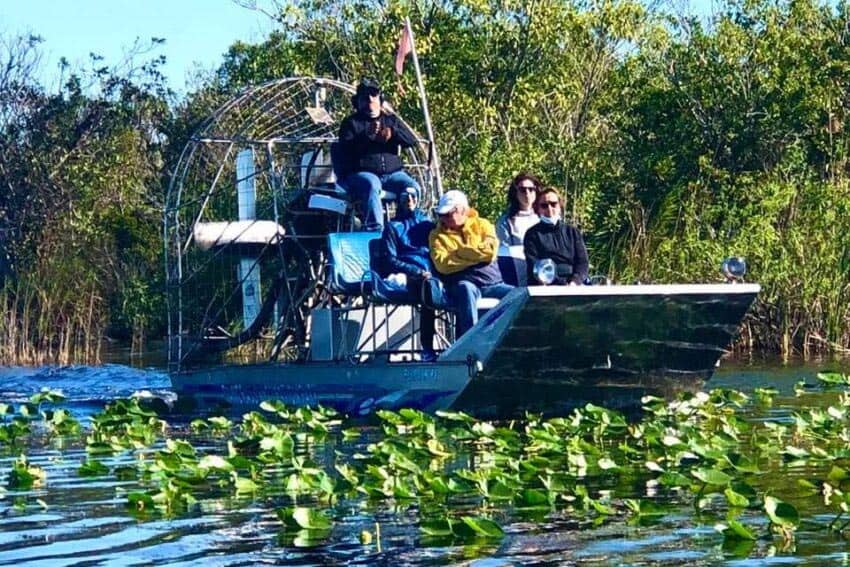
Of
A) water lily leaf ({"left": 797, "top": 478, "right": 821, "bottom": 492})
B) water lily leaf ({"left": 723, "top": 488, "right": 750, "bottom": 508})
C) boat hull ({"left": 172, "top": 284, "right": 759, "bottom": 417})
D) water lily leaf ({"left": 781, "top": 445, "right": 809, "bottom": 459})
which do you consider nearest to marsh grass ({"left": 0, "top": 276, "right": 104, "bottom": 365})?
boat hull ({"left": 172, "top": 284, "right": 759, "bottom": 417})

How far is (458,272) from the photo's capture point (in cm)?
1384

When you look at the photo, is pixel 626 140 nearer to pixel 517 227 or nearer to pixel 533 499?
pixel 517 227

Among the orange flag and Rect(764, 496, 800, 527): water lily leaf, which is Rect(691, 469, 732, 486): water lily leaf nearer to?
Rect(764, 496, 800, 527): water lily leaf

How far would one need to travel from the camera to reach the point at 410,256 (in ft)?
47.0

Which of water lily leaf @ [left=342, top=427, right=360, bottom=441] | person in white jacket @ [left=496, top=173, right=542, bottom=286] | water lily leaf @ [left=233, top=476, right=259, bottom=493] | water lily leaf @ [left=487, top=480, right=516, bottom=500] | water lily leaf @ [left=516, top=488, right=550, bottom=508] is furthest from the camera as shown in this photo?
person in white jacket @ [left=496, top=173, right=542, bottom=286]

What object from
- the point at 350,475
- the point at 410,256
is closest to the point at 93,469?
the point at 350,475

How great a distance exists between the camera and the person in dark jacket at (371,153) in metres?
15.5

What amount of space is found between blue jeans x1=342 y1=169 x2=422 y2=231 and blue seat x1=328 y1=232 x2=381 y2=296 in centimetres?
31

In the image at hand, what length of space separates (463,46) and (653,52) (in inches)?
112

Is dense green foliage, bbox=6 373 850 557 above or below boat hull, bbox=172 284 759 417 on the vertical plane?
below

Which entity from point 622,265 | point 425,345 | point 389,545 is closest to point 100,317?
point 622,265

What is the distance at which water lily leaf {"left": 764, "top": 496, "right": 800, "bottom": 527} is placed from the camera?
305 inches

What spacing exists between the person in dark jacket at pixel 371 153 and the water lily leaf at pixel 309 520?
23.8ft

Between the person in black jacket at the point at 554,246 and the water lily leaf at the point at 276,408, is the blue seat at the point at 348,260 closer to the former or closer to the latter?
the water lily leaf at the point at 276,408
